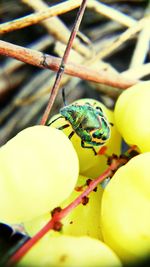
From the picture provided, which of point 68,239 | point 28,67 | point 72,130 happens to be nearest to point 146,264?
point 68,239

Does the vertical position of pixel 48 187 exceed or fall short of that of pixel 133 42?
it exceeds it

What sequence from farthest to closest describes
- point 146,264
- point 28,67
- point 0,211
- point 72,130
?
point 28,67 < point 72,130 < point 0,211 < point 146,264

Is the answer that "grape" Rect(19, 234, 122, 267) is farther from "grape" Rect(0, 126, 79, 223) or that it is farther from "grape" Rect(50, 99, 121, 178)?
"grape" Rect(50, 99, 121, 178)

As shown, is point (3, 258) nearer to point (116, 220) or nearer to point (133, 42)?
point (116, 220)

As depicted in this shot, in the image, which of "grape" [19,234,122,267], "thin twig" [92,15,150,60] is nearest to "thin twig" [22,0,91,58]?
"thin twig" [92,15,150,60]

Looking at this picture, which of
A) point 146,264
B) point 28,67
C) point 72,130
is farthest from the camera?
point 28,67

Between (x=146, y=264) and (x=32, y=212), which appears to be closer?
(x=146, y=264)

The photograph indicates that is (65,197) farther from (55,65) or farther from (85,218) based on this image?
(55,65)
